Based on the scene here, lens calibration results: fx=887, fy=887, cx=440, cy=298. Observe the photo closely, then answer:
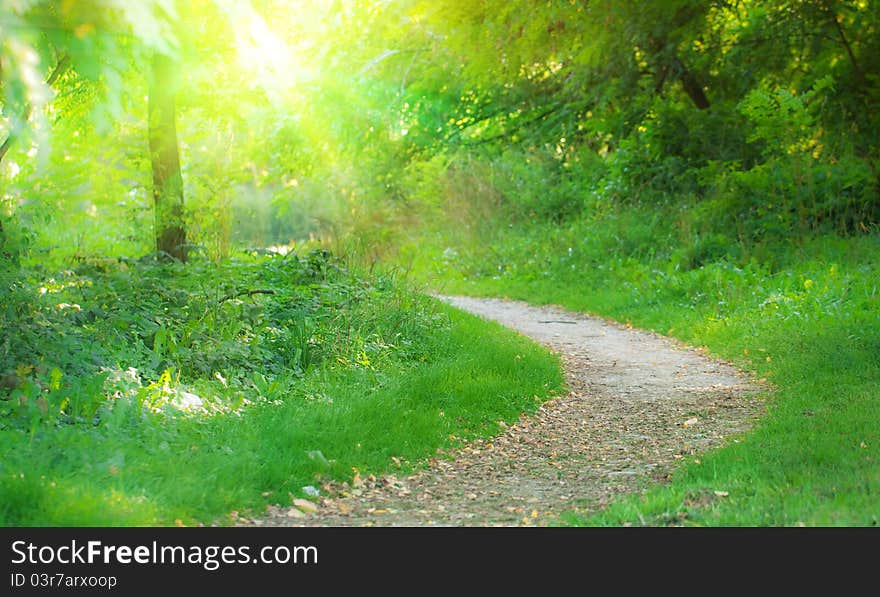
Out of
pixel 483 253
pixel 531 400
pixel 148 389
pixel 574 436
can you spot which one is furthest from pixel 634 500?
pixel 483 253

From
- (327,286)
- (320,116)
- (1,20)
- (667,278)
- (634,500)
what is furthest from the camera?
(320,116)

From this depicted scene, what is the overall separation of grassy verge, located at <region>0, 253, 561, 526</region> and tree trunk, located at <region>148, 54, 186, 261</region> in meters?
0.95

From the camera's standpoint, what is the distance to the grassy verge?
4934 mm

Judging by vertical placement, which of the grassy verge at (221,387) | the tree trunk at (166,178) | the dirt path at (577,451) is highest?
the tree trunk at (166,178)

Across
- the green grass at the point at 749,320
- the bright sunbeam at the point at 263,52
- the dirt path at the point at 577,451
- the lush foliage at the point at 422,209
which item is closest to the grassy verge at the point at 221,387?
the lush foliage at the point at 422,209

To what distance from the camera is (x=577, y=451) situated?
662cm

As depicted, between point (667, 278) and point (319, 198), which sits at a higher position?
point (319, 198)

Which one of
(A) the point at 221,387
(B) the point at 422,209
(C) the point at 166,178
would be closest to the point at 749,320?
(A) the point at 221,387

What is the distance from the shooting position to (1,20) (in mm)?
3811

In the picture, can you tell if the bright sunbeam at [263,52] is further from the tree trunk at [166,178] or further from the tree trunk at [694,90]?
the tree trunk at [694,90]

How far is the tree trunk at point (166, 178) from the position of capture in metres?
11.0

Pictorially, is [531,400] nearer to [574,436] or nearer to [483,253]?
[574,436]

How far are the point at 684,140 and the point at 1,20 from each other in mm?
14799

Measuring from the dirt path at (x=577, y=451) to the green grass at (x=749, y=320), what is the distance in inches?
14.0
